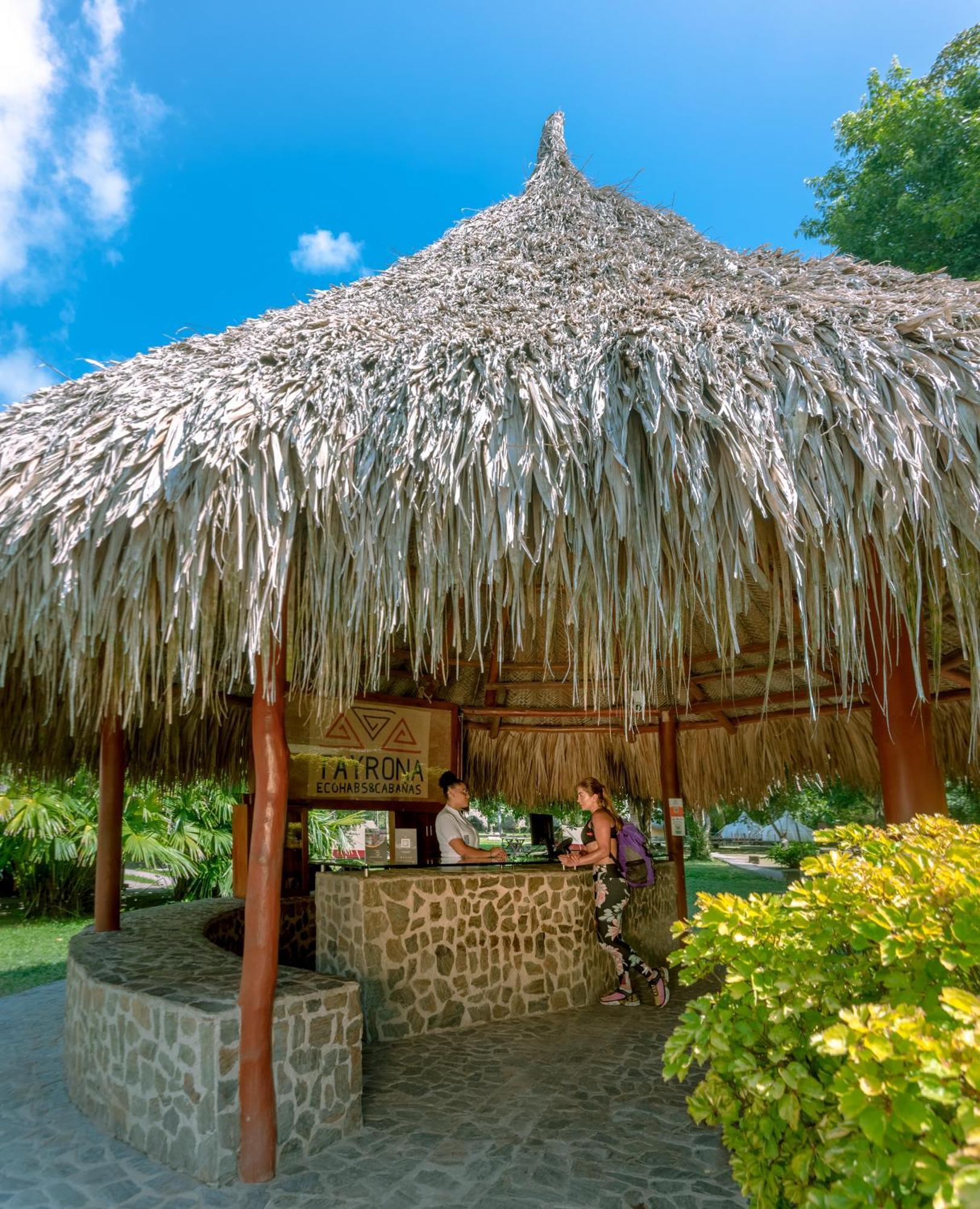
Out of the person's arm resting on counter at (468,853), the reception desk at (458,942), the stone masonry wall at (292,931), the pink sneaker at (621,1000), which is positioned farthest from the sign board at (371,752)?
the pink sneaker at (621,1000)

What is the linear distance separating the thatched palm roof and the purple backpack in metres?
2.46

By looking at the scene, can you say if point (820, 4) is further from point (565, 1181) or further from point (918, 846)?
point (565, 1181)

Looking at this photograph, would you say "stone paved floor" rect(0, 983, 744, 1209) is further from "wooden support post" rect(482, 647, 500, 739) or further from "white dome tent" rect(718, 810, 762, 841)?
"white dome tent" rect(718, 810, 762, 841)

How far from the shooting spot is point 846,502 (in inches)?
107

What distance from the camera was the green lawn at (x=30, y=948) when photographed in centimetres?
667

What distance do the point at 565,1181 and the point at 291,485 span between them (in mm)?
2669

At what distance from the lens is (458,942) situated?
4.58 meters

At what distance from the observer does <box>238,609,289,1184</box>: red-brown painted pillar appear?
276 cm

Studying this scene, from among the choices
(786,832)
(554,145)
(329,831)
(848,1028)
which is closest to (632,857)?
(848,1028)

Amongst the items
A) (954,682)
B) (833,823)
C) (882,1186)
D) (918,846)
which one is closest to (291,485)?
(918,846)

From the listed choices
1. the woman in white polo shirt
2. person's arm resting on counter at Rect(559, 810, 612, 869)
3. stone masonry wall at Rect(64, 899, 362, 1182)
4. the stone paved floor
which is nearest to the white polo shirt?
the woman in white polo shirt

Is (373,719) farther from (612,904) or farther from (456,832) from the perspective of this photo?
(612,904)

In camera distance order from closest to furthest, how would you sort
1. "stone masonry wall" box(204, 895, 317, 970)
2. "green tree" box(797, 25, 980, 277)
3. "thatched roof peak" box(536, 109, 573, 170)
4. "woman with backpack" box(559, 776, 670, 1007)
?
1. "woman with backpack" box(559, 776, 670, 1007)
2. "stone masonry wall" box(204, 895, 317, 970)
3. "thatched roof peak" box(536, 109, 573, 170)
4. "green tree" box(797, 25, 980, 277)

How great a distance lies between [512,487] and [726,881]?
14.3 meters
